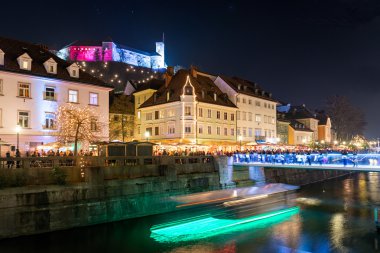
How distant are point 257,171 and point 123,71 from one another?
411 feet

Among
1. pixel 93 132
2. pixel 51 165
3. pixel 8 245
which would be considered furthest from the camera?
pixel 93 132

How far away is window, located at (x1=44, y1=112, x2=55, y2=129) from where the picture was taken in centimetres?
4438

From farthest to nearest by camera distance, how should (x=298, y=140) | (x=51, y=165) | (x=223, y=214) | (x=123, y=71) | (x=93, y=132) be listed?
1. (x=123, y=71)
2. (x=298, y=140)
3. (x=93, y=132)
4. (x=223, y=214)
5. (x=51, y=165)

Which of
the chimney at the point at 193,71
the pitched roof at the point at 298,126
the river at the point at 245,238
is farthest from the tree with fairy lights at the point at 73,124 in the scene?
the pitched roof at the point at 298,126

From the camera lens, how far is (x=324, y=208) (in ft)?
127

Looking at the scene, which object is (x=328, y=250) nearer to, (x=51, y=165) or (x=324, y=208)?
(x=324, y=208)

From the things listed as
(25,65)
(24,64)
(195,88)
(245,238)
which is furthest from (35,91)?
(245,238)

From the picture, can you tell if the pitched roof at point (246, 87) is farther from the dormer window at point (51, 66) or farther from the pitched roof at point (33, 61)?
the dormer window at point (51, 66)

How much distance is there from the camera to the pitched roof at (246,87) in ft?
243

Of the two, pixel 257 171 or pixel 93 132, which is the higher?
pixel 93 132

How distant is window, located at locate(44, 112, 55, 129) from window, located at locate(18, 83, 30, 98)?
3213mm

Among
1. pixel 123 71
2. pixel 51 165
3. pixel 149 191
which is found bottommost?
pixel 149 191

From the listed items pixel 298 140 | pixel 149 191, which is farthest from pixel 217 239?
pixel 298 140

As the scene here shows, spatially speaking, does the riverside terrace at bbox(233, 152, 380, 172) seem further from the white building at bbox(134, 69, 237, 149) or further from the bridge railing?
the white building at bbox(134, 69, 237, 149)
